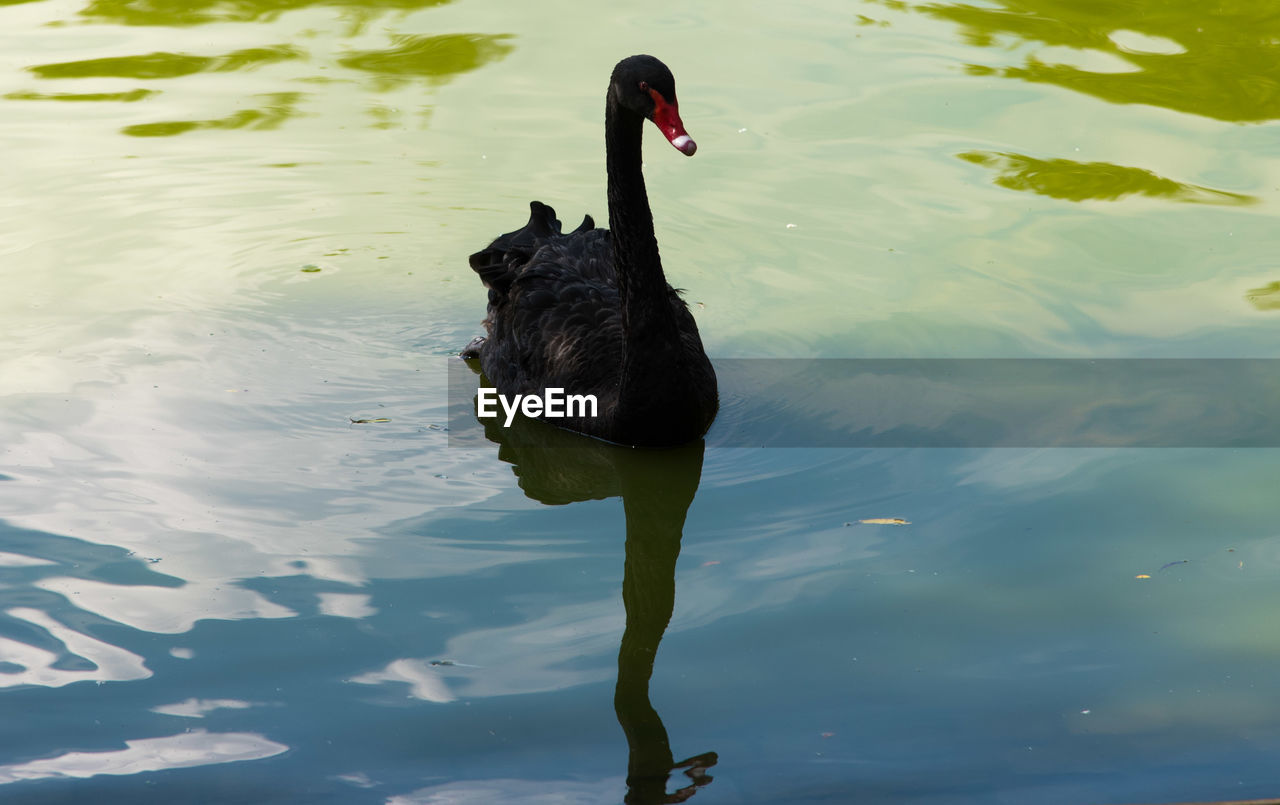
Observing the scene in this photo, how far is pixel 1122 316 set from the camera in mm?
6430

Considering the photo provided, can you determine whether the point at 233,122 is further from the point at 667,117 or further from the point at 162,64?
the point at 667,117

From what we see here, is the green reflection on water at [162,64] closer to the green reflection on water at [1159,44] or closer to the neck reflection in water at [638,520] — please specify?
the green reflection on water at [1159,44]

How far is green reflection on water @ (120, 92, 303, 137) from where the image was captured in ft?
29.2

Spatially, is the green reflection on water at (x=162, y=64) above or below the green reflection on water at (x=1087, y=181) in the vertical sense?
above

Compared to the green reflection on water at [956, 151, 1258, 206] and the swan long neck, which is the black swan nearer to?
the swan long neck

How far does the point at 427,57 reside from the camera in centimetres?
1003

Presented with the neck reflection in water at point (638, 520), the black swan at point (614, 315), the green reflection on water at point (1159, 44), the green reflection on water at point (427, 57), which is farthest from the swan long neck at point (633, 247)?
the green reflection on water at point (1159, 44)

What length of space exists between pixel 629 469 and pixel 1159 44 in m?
6.68

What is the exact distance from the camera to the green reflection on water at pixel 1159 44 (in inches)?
357

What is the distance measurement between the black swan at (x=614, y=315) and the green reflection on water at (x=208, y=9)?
5.30 meters

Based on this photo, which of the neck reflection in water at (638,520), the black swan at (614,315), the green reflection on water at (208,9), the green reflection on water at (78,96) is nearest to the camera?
the neck reflection in water at (638,520)

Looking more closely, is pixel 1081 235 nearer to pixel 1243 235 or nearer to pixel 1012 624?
pixel 1243 235
